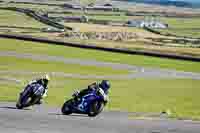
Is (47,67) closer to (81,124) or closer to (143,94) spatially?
(143,94)

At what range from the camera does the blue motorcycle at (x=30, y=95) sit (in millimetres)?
21109

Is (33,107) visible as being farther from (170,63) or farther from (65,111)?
(170,63)

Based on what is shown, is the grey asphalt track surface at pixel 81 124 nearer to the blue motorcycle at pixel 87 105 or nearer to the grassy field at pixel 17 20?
the blue motorcycle at pixel 87 105

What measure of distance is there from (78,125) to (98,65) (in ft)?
135

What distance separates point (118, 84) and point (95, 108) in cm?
2340

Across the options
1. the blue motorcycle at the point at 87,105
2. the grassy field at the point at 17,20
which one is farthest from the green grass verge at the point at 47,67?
the grassy field at the point at 17,20

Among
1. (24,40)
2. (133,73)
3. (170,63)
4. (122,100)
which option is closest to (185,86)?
(133,73)

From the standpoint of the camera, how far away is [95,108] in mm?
19234

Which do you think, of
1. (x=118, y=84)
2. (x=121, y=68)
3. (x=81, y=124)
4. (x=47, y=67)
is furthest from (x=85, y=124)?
(x=121, y=68)

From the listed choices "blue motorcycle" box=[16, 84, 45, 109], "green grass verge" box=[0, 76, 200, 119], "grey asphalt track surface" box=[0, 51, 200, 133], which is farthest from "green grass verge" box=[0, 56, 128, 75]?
"grey asphalt track surface" box=[0, 51, 200, 133]

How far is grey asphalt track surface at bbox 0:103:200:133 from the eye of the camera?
1498 centimetres

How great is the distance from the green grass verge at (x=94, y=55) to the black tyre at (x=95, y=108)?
37.8 meters

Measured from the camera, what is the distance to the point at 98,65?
56.9m


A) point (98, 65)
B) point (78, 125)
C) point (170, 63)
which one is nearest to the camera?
point (78, 125)
